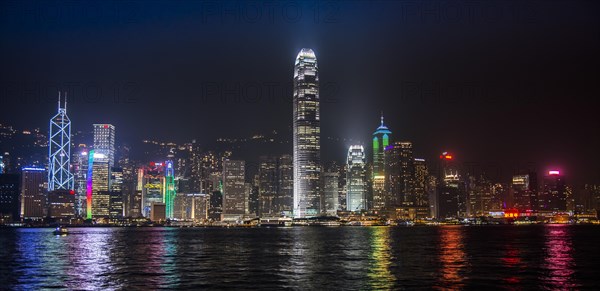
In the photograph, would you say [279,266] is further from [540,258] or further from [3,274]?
[540,258]

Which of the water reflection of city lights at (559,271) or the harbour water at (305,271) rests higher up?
the harbour water at (305,271)

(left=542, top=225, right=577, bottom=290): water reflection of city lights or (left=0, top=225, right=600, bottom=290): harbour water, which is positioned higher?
(left=0, top=225, right=600, bottom=290): harbour water

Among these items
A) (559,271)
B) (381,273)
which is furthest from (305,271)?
(559,271)

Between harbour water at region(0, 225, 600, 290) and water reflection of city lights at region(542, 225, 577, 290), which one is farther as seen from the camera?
water reflection of city lights at region(542, 225, 577, 290)

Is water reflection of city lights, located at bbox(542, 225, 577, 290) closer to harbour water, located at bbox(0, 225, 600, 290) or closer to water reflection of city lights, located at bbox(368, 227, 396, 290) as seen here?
harbour water, located at bbox(0, 225, 600, 290)

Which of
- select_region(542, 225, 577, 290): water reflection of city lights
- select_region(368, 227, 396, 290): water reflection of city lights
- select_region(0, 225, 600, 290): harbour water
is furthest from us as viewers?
select_region(542, 225, 577, 290): water reflection of city lights

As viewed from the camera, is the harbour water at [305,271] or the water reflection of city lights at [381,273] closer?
the water reflection of city lights at [381,273]

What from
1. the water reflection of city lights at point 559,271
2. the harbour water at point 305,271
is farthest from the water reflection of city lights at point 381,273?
the water reflection of city lights at point 559,271

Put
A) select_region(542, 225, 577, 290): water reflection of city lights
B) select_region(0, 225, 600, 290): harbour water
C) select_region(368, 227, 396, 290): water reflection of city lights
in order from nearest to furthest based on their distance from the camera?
select_region(368, 227, 396, 290): water reflection of city lights → select_region(0, 225, 600, 290): harbour water → select_region(542, 225, 577, 290): water reflection of city lights

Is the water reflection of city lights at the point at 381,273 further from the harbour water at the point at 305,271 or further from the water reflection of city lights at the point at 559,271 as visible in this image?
the water reflection of city lights at the point at 559,271

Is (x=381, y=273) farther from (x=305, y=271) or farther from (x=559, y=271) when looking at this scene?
(x=559, y=271)

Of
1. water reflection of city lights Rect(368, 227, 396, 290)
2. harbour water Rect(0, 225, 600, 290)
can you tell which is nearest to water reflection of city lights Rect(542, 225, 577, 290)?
harbour water Rect(0, 225, 600, 290)

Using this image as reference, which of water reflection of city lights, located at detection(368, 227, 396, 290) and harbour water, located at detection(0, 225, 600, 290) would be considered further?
harbour water, located at detection(0, 225, 600, 290)
